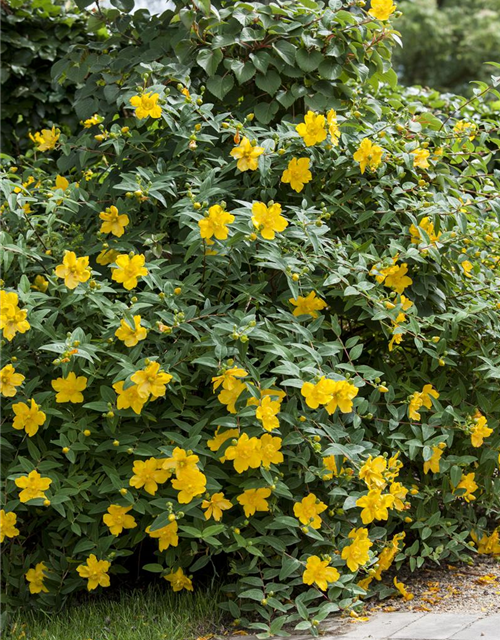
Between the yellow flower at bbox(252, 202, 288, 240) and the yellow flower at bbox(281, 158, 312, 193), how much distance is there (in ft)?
1.13

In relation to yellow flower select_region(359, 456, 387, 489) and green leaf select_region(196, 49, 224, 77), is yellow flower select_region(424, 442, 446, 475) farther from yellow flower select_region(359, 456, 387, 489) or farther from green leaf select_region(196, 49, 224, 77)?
green leaf select_region(196, 49, 224, 77)

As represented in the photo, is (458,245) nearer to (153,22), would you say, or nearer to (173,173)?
(173,173)

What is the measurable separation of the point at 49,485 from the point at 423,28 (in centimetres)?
1908

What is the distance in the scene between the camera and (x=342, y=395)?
2264 mm

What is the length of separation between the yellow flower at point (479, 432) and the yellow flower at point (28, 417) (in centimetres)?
134

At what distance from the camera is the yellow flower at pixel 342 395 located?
2.25 m

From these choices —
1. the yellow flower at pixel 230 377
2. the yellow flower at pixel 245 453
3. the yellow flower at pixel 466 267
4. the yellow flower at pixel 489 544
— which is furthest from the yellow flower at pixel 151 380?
the yellow flower at pixel 489 544

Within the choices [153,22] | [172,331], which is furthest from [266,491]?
[153,22]

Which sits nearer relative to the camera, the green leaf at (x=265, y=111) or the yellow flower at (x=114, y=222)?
the yellow flower at (x=114, y=222)

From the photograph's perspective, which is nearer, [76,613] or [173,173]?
[76,613]

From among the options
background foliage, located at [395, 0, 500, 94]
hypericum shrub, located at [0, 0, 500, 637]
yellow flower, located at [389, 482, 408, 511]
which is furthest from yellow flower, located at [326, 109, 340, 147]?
background foliage, located at [395, 0, 500, 94]

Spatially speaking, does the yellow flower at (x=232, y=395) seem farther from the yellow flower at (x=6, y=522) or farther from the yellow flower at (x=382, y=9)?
the yellow flower at (x=382, y=9)

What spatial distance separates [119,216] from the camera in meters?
2.67

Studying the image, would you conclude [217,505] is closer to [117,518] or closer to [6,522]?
[117,518]
